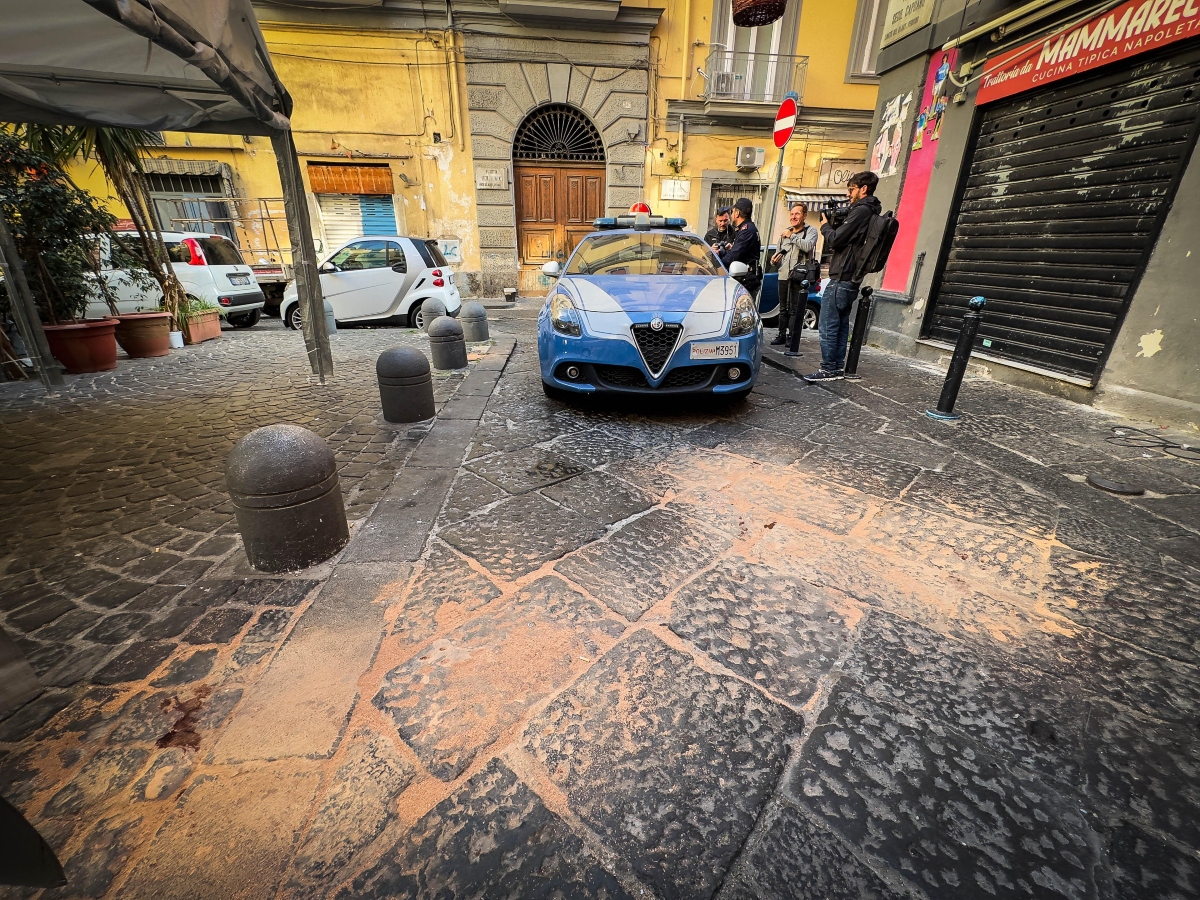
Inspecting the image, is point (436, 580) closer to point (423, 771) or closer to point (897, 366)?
point (423, 771)

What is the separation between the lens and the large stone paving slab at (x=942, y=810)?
1.17m

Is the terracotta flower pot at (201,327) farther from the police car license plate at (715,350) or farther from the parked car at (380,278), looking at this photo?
the police car license plate at (715,350)

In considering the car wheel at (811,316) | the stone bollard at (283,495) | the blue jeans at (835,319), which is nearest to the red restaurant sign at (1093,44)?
the blue jeans at (835,319)

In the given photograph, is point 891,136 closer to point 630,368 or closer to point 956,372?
point 956,372

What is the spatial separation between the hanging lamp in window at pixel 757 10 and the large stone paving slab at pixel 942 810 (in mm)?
10348

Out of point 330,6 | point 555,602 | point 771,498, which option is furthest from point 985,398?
point 330,6

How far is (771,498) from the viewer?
9.56 ft

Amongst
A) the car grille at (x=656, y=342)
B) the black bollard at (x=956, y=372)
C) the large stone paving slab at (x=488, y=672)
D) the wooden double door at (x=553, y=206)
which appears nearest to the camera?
the large stone paving slab at (x=488, y=672)

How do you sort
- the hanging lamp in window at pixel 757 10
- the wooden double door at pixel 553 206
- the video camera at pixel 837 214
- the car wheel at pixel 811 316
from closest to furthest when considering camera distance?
1. the video camera at pixel 837 214
2. the hanging lamp in window at pixel 757 10
3. the car wheel at pixel 811 316
4. the wooden double door at pixel 553 206

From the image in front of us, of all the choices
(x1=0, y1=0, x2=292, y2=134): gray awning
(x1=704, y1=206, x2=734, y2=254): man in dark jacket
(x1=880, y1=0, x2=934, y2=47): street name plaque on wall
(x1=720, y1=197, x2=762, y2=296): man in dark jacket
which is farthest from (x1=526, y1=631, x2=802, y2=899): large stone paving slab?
(x1=880, y1=0, x2=934, y2=47): street name plaque on wall

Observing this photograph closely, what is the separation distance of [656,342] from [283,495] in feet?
8.64

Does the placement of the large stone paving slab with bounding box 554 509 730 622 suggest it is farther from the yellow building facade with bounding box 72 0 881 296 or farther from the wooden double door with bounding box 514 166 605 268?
the wooden double door with bounding box 514 166 605 268

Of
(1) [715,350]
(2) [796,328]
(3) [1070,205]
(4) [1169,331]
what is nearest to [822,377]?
(2) [796,328]

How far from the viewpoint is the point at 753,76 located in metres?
12.8
